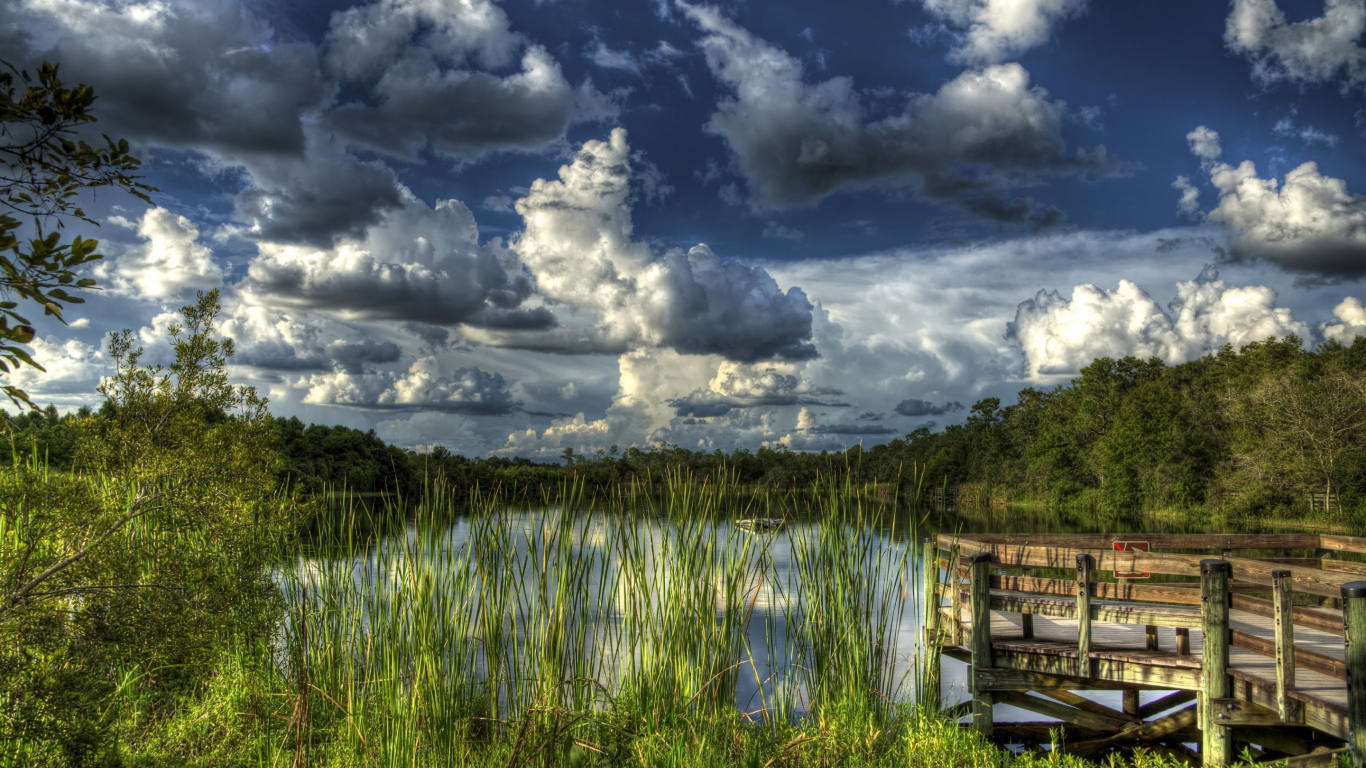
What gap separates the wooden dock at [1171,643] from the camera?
210 inches

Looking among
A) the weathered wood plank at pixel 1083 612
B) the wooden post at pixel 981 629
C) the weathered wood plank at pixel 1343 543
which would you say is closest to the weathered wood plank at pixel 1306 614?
the weathered wood plank at pixel 1083 612

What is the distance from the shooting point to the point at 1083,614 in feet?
20.8

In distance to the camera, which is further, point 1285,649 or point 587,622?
point 587,622

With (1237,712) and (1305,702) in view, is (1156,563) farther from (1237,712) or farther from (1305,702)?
(1305,702)

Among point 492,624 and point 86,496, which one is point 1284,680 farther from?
point 86,496

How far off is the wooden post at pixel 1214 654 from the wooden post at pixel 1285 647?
1.28 feet

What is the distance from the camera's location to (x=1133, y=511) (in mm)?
45875

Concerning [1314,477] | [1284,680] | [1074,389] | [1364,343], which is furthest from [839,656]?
[1074,389]

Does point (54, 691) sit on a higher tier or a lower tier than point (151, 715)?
higher

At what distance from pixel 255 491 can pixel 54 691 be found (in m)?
3.11

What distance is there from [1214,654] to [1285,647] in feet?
1.83

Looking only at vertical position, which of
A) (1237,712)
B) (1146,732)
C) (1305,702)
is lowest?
(1146,732)

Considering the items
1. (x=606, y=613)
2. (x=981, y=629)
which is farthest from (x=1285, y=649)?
(x=606, y=613)

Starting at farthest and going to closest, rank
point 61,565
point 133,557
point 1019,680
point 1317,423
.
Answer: point 1317,423
point 1019,680
point 133,557
point 61,565
